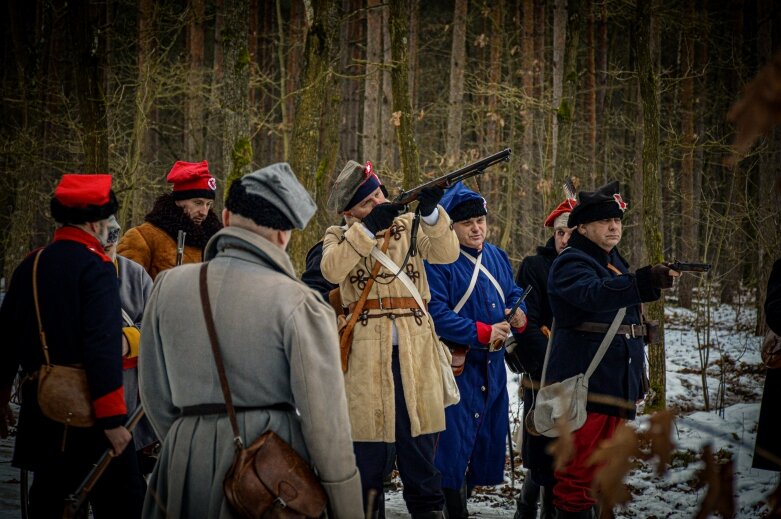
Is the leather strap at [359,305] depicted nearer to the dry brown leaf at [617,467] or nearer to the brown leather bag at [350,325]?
the brown leather bag at [350,325]

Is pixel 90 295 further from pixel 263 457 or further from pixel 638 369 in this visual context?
pixel 638 369

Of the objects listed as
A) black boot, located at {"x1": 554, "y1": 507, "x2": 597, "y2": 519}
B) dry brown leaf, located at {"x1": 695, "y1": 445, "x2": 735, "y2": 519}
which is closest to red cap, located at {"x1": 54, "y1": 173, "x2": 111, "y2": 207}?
dry brown leaf, located at {"x1": 695, "y1": 445, "x2": 735, "y2": 519}

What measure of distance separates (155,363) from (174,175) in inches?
118

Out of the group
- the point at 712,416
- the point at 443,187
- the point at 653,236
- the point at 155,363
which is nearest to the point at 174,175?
the point at 443,187

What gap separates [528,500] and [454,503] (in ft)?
2.42

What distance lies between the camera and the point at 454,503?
5.28 m

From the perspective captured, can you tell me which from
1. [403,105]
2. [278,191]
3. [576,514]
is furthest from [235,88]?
[278,191]

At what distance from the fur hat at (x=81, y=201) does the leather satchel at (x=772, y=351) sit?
12.9ft

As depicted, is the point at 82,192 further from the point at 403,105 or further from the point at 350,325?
the point at 403,105

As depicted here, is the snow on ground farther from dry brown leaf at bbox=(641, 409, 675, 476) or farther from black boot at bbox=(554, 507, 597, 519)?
dry brown leaf at bbox=(641, 409, 675, 476)

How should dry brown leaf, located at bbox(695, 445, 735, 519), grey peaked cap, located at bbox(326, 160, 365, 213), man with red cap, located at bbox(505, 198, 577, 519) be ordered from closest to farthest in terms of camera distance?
dry brown leaf, located at bbox(695, 445, 735, 519) → grey peaked cap, located at bbox(326, 160, 365, 213) → man with red cap, located at bbox(505, 198, 577, 519)

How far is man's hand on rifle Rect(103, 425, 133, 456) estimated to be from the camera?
3777 millimetres

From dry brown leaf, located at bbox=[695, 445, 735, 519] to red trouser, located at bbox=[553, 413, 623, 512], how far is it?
3.25 metres

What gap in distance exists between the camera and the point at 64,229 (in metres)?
→ 3.89
